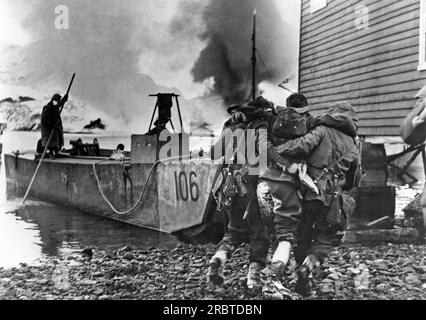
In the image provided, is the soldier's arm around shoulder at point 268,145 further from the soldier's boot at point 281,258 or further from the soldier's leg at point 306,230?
the soldier's boot at point 281,258

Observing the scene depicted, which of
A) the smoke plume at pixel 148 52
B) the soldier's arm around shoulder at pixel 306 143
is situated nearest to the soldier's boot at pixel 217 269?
the soldier's arm around shoulder at pixel 306 143

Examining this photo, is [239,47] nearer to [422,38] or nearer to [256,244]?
[422,38]

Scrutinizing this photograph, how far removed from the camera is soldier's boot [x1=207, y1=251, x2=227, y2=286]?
4480 mm

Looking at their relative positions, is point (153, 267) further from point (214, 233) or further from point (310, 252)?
point (310, 252)

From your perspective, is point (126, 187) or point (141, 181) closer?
point (141, 181)

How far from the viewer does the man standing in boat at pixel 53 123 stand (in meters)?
5.03

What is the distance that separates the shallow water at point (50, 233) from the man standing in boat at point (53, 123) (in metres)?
0.09

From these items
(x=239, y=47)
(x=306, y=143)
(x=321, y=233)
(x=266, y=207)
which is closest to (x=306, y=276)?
(x=321, y=233)

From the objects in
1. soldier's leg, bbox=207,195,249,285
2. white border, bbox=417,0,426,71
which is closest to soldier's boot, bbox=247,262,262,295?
soldier's leg, bbox=207,195,249,285

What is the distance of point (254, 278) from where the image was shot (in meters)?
4.53

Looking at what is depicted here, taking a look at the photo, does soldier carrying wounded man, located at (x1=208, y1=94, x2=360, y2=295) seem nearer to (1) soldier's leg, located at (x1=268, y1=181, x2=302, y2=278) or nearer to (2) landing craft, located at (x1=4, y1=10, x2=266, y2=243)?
(1) soldier's leg, located at (x1=268, y1=181, x2=302, y2=278)

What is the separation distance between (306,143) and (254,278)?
1.30 metres
